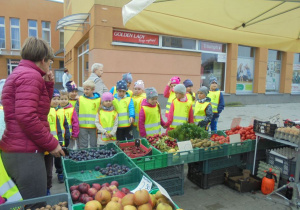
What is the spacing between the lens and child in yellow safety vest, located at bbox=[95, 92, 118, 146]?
420cm

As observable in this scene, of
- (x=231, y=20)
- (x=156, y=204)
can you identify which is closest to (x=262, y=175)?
(x=231, y=20)

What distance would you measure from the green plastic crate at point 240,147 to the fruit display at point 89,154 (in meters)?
Answer: 1.91

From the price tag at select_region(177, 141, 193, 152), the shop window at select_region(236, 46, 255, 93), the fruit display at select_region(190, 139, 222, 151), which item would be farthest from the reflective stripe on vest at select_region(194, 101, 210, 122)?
the shop window at select_region(236, 46, 255, 93)

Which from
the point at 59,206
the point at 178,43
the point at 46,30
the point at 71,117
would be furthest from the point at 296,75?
the point at 46,30

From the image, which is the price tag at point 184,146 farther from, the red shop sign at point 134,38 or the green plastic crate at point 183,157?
the red shop sign at point 134,38

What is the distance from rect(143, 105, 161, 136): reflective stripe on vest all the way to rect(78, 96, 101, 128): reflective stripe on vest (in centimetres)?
95

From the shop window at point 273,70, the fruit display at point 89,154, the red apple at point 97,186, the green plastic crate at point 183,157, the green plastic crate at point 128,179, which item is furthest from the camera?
the shop window at point 273,70

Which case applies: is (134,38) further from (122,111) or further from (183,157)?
(183,157)

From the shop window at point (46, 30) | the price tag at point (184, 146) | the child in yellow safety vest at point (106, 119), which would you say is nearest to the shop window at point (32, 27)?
the shop window at point (46, 30)

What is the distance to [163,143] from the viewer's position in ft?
12.1

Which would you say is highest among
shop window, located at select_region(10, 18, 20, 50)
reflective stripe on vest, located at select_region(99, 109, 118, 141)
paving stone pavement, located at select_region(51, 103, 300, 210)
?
shop window, located at select_region(10, 18, 20, 50)

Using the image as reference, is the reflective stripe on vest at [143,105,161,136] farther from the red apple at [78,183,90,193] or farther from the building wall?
the building wall

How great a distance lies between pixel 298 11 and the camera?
3844 mm

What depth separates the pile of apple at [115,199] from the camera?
5.49 feet
